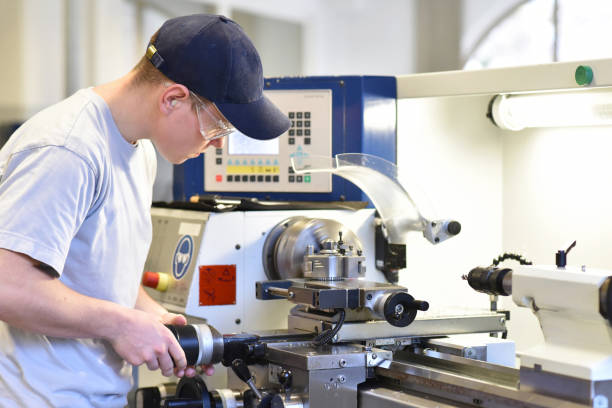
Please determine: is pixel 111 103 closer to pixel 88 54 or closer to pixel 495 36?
pixel 88 54

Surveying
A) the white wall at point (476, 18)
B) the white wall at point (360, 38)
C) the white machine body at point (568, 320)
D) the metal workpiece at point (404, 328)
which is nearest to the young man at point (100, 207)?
the metal workpiece at point (404, 328)

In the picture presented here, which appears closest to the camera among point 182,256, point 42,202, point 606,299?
point 606,299

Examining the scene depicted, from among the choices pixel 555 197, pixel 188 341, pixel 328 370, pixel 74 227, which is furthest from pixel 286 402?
pixel 555 197

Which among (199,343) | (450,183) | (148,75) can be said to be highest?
(148,75)

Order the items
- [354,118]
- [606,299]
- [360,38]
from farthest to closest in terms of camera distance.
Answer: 1. [360,38]
2. [354,118]
3. [606,299]

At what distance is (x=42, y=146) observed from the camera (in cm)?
122

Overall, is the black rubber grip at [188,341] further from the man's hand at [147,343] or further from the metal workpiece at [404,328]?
the metal workpiece at [404,328]

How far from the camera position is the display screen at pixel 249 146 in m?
2.04

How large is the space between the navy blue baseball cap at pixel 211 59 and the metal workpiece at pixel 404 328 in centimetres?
43

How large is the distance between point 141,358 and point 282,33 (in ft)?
7.99

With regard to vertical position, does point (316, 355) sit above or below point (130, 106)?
below

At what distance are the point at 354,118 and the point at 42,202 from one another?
1.00 m

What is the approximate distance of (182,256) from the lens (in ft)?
5.91

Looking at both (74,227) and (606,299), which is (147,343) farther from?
(606,299)
